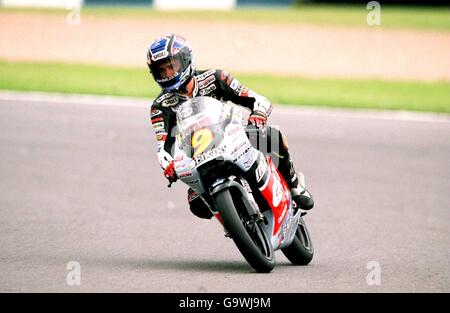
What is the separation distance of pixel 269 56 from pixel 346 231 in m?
16.3

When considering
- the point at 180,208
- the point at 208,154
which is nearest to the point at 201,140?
the point at 208,154

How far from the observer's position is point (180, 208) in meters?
10.4

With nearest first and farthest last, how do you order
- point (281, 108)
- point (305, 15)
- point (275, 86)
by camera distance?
point (281, 108) → point (275, 86) → point (305, 15)

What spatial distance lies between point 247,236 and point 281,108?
11640 mm

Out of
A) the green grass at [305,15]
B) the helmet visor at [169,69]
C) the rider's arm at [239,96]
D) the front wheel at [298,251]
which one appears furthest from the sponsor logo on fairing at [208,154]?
the green grass at [305,15]

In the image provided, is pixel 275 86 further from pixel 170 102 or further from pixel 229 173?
pixel 229 173

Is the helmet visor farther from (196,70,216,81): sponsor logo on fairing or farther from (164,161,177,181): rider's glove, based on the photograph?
(164,161,177,181): rider's glove

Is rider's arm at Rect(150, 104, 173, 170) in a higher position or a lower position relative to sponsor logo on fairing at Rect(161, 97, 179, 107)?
lower

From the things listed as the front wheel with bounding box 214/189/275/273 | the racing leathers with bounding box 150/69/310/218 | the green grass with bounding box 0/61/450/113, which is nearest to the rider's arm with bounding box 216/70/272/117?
the racing leathers with bounding box 150/69/310/218

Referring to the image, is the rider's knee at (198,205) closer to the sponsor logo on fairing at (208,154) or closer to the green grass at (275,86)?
the sponsor logo on fairing at (208,154)

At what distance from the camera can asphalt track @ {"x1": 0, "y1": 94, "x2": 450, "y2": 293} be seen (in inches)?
270

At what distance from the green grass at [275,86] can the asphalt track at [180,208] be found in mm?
1499

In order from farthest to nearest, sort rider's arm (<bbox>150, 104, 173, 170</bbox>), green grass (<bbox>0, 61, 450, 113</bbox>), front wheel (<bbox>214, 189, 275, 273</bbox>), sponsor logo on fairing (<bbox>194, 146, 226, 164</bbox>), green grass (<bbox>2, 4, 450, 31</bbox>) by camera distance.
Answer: green grass (<bbox>2, 4, 450, 31</bbox>)
green grass (<bbox>0, 61, 450, 113</bbox>)
rider's arm (<bbox>150, 104, 173, 170</bbox>)
sponsor logo on fairing (<bbox>194, 146, 226, 164</bbox>)
front wheel (<bbox>214, 189, 275, 273</bbox>)

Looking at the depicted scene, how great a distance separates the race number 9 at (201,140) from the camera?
655cm
